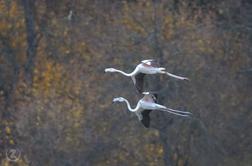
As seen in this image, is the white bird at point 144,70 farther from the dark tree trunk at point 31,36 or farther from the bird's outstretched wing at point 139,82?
the dark tree trunk at point 31,36

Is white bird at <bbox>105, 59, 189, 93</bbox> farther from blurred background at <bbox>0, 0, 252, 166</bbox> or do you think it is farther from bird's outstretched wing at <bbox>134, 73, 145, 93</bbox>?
blurred background at <bbox>0, 0, 252, 166</bbox>

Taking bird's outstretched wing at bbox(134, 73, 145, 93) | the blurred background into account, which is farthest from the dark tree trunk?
bird's outstretched wing at bbox(134, 73, 145, 93)

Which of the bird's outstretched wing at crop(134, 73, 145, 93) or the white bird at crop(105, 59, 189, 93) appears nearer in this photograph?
the white bird at crop(105, 59, 189, 93)

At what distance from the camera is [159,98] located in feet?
86.8

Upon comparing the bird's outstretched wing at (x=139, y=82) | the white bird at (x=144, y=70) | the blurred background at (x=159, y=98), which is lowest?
the blurred background at (x=159, y=98)

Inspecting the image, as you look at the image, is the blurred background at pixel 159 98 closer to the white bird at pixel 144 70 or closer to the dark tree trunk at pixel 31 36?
the dark tree trunk at pixel 31 36

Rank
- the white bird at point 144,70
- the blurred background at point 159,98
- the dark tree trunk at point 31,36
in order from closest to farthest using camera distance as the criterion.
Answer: the white bird at point 144,70
the blurred background at point 159,98
the dark tree trunk at point 31,36

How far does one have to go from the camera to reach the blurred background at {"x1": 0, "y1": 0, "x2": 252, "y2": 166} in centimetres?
2664

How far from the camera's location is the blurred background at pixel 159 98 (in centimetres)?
2664

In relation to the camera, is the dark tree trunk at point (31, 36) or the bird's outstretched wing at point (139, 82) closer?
the bird's outstretched wing at point (139, 82)

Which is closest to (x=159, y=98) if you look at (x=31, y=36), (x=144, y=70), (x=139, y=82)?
(x=31, y=36)

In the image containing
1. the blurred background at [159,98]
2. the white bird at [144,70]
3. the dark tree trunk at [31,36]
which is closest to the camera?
the white bird at [144,70]

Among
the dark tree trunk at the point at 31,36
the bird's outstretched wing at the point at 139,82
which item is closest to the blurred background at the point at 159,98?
the dark tree trunk at the point at 31,36

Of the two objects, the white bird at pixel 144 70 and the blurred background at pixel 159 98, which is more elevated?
the white bird at pixel 144 70
